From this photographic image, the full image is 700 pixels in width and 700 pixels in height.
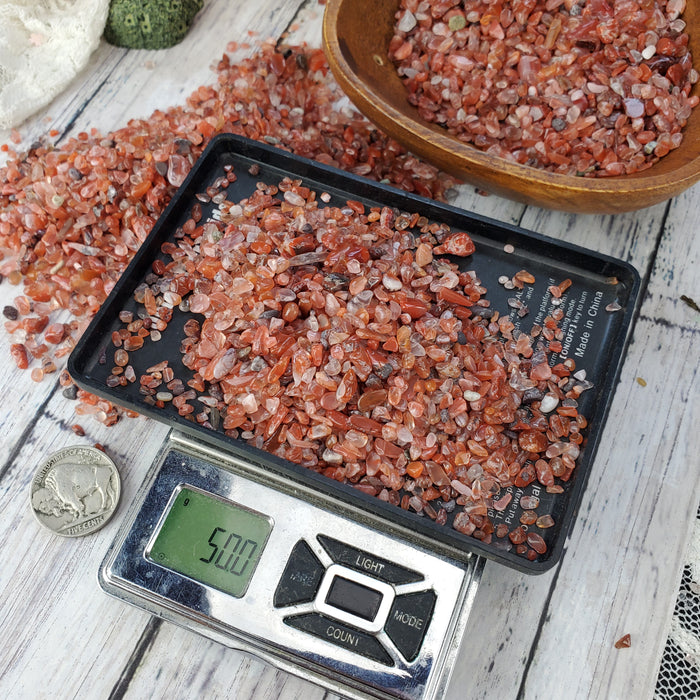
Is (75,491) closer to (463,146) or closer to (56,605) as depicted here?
(56,605)

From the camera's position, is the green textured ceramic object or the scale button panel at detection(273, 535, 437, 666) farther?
the green textured ceramic object

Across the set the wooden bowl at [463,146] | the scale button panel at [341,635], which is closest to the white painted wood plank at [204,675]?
the scale button panel at [341,635]

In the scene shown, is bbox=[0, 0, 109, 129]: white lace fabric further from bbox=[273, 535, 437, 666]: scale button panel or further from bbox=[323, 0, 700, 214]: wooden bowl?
bbox=[273, 535, 437, 666]: scale button panel

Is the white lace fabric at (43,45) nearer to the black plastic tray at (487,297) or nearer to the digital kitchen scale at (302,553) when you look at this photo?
the black plastic tray at (487,297)

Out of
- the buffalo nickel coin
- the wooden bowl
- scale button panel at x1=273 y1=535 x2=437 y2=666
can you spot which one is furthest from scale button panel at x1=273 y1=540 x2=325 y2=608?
the wooden bowl

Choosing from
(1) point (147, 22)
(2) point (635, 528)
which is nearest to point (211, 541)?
(2) point (635, 528)

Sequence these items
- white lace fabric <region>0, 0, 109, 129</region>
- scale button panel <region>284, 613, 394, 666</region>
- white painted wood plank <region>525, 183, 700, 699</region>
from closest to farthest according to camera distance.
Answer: scale button panel <region>284, 613, 394, 666</region>, white painted wood plank <region>525, 183, 700, 699</region>, white lace fabric <region>0, 0, 109, 129</region>

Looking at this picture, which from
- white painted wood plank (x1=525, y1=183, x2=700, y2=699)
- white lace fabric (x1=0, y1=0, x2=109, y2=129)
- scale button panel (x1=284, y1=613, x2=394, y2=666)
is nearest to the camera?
scale button panel (x1=284, y1=613, x2=394, y2=666)

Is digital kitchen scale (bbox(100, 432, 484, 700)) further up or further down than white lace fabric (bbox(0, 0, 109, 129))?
further down
